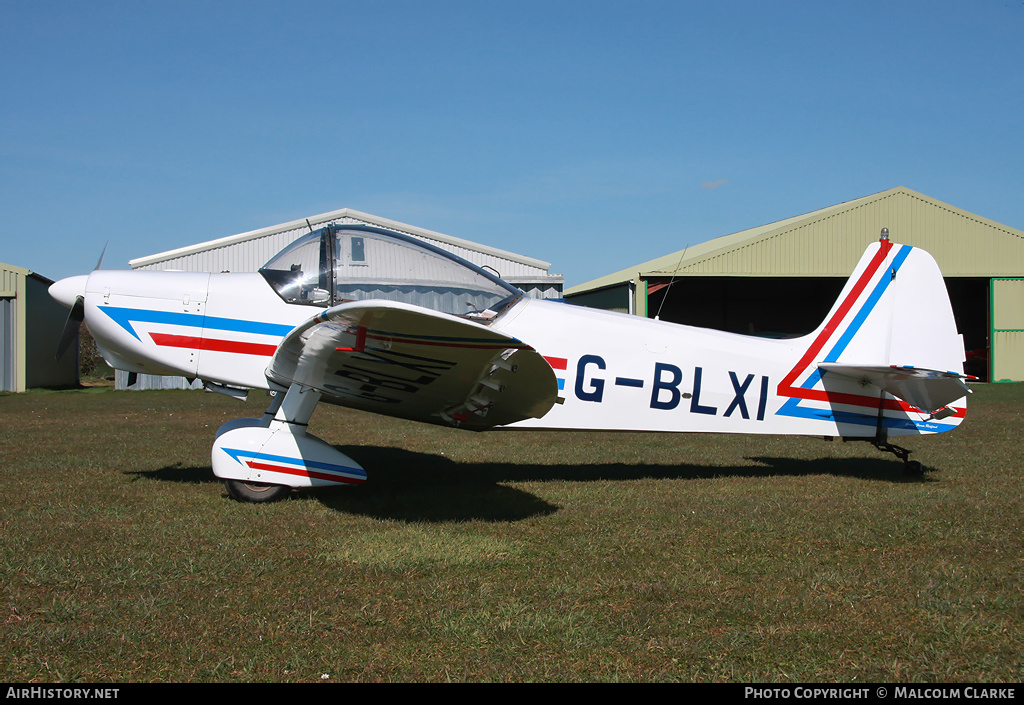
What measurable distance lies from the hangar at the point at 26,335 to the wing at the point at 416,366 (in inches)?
668

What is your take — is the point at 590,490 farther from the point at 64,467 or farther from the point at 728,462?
the point at 64,467

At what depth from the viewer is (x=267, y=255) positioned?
70.1 ft

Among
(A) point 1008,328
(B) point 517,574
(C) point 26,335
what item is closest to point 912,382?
(B) point 517,574

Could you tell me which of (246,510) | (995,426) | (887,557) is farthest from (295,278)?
(995,426)

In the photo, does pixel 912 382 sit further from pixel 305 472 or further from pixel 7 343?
pixel 7 343

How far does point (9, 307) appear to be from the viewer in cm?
2109

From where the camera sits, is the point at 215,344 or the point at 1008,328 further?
the point at 1008,328

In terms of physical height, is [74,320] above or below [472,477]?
above

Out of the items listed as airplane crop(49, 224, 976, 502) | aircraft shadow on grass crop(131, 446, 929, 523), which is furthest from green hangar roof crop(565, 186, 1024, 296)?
airplane crop(49, 224, 976, 502)

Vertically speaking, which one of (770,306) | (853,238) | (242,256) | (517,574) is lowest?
(517,574)

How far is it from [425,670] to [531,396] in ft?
8.31

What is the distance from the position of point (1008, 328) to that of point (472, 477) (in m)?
23.6

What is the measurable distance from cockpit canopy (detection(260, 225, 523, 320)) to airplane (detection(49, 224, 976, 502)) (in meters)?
0.01

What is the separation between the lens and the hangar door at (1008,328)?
23062 millimetres
